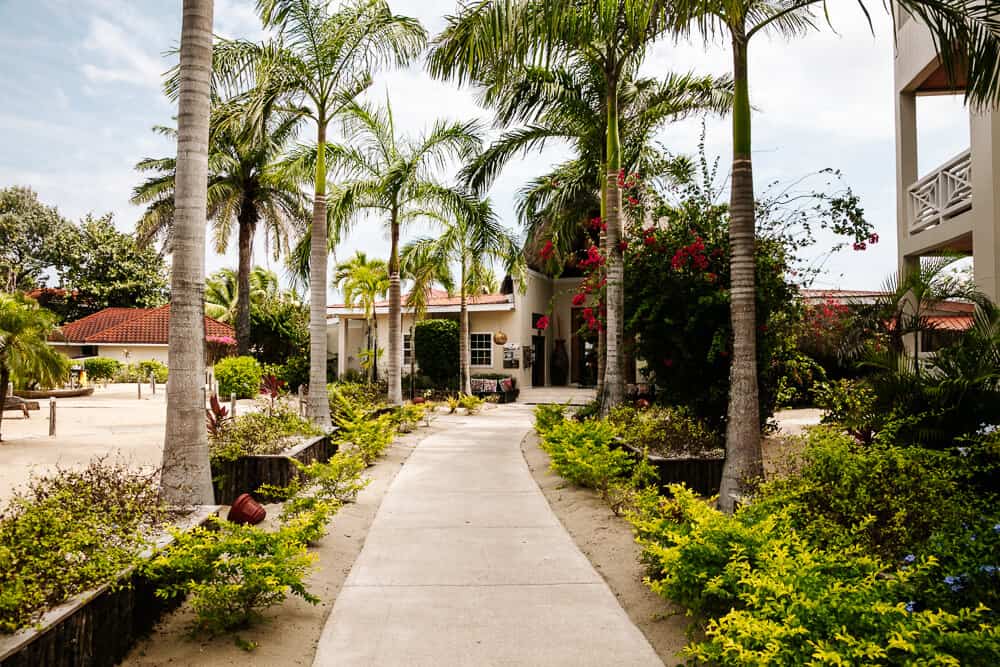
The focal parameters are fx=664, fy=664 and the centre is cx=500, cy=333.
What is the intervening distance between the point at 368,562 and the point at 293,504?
2.65 feet

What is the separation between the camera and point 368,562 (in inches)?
214

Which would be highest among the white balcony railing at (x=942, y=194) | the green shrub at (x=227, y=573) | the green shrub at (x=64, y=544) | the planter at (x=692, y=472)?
the white balcony railing at (x=942, y=194)

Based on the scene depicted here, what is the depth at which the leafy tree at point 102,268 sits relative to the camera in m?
40.8

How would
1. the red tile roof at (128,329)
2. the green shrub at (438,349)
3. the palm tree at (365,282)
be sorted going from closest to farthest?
the palm tree at (365,282) → the green shrub at (438,349) → the red tile roof at (128,329)

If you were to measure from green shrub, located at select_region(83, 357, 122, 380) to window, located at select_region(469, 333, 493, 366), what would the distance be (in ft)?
57.2

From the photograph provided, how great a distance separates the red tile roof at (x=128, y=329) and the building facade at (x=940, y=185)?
93.2 ft

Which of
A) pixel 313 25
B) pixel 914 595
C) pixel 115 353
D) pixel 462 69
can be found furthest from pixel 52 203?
pixel 914 595

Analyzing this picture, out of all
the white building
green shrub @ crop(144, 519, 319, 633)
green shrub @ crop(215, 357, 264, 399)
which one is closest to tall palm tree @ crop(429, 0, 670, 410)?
green shrub @ crop(144, 519, 319, 633)

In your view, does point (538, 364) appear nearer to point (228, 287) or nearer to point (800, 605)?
point (228, 287)

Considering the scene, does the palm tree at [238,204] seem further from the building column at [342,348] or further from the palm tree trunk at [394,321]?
the palm tree trunk at [394,321]

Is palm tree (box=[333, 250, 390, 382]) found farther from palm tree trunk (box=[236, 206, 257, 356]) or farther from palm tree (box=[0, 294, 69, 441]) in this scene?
palm tree (box=[0, 294, 69, 441])

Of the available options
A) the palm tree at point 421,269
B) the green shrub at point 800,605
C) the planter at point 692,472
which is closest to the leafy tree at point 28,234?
the palm tree at point 421,269

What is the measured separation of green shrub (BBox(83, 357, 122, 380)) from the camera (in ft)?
99.2

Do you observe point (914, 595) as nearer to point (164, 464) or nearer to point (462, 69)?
point (164, 464)
